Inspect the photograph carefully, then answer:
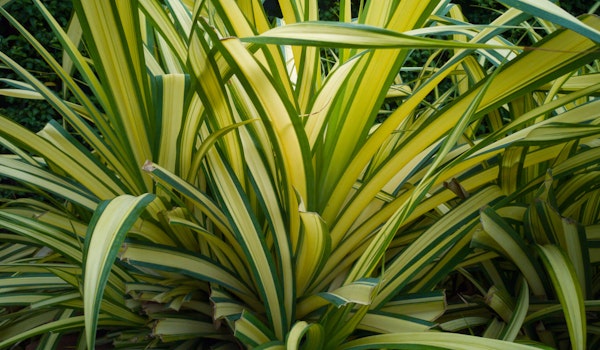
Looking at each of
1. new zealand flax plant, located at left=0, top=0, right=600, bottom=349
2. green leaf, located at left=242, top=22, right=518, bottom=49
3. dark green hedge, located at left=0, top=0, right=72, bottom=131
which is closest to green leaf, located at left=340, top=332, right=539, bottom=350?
new zealand flax plant, located at left=0, top=0, right=600, bottom=349

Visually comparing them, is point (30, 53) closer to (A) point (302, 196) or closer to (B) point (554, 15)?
(A) point (302, 196)

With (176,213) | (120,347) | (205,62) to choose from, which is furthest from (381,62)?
(120,347)

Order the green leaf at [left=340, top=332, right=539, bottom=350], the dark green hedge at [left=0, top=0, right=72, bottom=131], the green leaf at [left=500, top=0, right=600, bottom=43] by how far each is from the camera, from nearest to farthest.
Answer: the green leaf at [left=500, top=0, right=600, bottom=43] < the green leaf at [left=340, top=332, right=539, bottom=350] < the dark green hedge at [left=0, top=0, right=72, bottom=131]

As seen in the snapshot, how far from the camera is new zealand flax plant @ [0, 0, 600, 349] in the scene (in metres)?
0.83

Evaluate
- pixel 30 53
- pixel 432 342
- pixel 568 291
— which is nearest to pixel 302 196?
pixel 432 342

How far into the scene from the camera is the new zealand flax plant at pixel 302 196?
32.6 inches

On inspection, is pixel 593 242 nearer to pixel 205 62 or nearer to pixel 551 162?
pixel 551 162

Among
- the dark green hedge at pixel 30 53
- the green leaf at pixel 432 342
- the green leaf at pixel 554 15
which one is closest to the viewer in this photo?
the green leaf at pixel 554 15

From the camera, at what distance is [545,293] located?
3.34 feet

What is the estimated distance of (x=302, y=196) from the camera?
0.90m

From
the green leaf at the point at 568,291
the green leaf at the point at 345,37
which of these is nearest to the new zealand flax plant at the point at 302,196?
the green leaf at the point at 568,291

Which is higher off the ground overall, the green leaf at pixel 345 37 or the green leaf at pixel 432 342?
the green leaf at pixel 345 37

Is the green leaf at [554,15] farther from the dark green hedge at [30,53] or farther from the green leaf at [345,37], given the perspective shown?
the dark green hedge at [30,53]

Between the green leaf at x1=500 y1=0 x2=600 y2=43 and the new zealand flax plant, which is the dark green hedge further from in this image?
the green leaf at x1=500 y1=0 x2=600 y2=43
